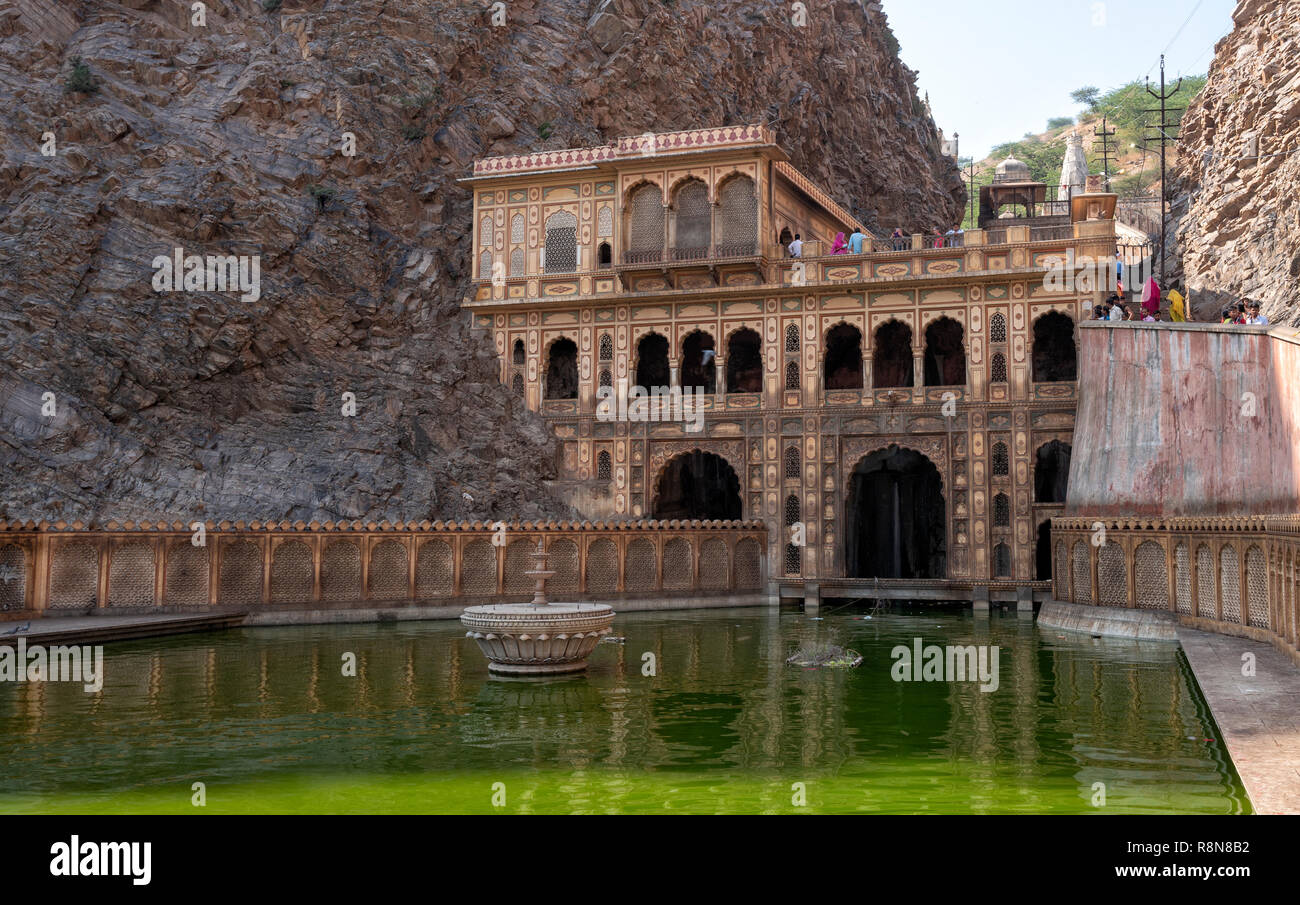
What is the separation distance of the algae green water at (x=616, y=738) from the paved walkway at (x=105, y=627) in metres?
1.09

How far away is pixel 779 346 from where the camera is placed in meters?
28.2

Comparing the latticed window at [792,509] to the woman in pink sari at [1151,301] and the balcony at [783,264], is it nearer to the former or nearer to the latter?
the balcony at [783,264]

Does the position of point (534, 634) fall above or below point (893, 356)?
below

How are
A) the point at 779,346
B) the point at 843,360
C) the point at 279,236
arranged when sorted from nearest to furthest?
the point at 779,346, the point at 279,236, the point at 843,360

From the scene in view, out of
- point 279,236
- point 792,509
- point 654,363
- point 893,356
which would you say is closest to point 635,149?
point 654,363

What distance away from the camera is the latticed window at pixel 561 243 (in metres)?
29.8

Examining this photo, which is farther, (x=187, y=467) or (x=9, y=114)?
(x=9, y=114)

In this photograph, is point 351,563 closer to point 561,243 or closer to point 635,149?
point 561,243

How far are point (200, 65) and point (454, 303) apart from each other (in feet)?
35.6

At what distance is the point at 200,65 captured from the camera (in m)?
32.1

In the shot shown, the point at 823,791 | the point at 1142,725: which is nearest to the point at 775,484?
the point at 1142,725

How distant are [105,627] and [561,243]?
16519 millimetres

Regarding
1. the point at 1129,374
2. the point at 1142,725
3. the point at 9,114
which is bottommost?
the point at 1142,725
